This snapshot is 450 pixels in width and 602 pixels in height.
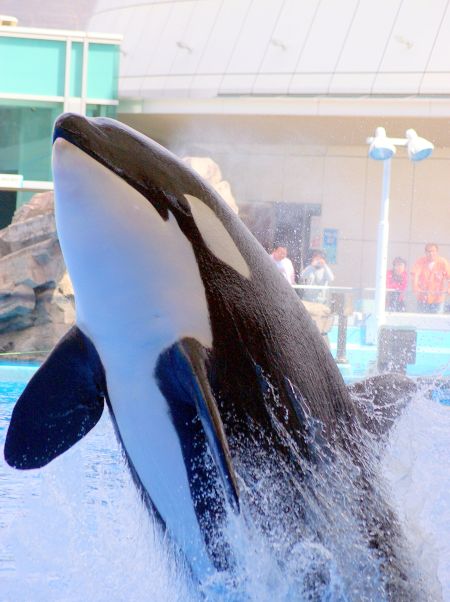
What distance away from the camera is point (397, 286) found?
60.1 feet

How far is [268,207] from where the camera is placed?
84.9ft

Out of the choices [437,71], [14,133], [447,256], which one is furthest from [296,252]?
[14,133]

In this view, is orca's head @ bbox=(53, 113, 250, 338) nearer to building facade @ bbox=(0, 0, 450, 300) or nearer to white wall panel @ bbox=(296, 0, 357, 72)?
building facade @ bbox=(0, 0, 450, 300)

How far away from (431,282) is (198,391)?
1346 centimetres

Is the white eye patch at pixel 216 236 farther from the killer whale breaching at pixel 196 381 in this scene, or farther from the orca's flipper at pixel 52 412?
the orca's flipper at pixel 52 412

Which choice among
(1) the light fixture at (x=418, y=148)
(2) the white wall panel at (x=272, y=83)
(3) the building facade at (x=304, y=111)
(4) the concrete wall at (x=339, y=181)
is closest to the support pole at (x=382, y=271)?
(1) the light fixture at (x=418, y=148)

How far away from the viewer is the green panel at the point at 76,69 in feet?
69.4

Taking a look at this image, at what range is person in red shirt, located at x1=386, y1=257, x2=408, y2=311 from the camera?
15070 millimetres

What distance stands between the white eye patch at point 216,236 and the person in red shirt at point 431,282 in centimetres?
1213

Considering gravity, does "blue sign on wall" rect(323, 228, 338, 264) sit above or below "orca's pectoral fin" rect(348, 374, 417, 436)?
above

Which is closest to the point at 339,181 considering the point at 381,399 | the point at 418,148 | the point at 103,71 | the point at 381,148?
the point at 103,71

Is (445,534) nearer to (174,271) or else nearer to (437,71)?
(174,271)

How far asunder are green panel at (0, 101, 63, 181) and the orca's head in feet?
62.3

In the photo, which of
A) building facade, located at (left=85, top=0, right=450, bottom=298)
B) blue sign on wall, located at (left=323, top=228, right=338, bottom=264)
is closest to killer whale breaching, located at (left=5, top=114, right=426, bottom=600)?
building facade, located at (left=85, top=0, right=450, bottom=298)
